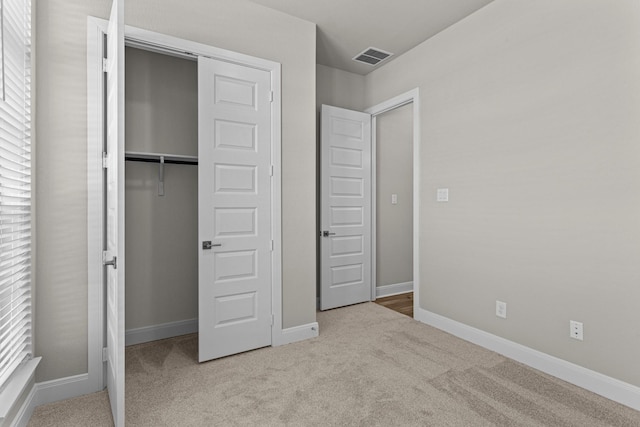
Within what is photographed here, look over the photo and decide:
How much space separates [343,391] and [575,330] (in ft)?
5.40

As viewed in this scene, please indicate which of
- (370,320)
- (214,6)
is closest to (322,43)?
(214,6)

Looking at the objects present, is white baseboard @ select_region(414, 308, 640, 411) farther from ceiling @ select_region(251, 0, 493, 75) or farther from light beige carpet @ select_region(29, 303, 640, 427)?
ceiling @ select_region(251, 0, 493, 75)

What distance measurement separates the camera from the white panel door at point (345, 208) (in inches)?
150

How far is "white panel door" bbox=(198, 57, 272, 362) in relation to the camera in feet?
8.24

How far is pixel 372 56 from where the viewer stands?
3711 mm

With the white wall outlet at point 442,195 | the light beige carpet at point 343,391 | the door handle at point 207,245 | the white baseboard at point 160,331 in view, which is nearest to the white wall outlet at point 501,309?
the light beige carpet at point 343,391

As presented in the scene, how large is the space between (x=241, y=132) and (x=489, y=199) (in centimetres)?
217

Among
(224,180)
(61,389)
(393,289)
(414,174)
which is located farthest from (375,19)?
(61,389)

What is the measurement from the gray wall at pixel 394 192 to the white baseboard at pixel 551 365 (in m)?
1.26

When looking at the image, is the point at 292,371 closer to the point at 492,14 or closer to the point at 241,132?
the point at 241,132

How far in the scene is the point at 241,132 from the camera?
2.66m

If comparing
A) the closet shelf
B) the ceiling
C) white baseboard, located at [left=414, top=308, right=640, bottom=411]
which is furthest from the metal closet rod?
white baseboard, located at [left=414, top=308, right=640, bottom=411]

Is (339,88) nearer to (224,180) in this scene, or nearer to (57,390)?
(224,180)

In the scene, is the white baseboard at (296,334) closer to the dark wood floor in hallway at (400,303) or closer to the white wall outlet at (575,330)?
the dark wood floor in hallway at (400,303)
